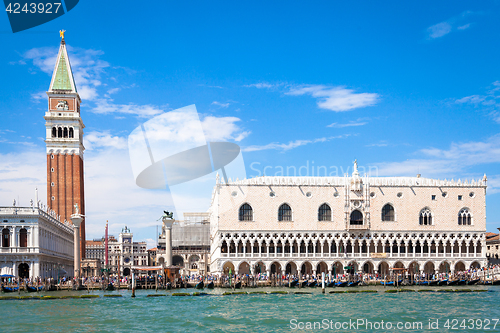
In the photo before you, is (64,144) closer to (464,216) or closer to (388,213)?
Result: (388,213)

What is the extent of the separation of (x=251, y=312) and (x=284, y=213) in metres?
26.9

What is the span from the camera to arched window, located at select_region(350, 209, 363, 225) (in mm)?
56688

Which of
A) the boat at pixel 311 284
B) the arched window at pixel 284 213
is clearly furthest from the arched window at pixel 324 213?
the boat at pixel 311 284

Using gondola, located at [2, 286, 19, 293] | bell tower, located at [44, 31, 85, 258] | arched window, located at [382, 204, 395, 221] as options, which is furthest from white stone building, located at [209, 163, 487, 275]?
bell tower, located at [44, 31, 85, 258]

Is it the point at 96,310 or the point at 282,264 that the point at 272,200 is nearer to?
the point at 282,264

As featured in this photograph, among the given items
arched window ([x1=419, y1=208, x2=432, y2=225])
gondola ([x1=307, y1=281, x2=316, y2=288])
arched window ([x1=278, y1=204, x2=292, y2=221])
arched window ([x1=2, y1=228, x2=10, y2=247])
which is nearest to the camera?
arched window ([x1=2, y1=228, x2=10, y2=247])

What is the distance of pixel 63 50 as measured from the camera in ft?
249

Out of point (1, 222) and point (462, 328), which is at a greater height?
point (1, 222)

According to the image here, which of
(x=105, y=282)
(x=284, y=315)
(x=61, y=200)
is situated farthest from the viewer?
(x=61, y=200)

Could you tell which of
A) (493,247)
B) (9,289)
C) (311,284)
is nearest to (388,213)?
(311,284)

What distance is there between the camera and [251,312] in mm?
29703

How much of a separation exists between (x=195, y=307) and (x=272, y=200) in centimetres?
2474

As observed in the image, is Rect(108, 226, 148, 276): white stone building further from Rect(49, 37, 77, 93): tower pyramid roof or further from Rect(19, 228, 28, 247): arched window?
Rect(19, 228, 28, 247): arched window

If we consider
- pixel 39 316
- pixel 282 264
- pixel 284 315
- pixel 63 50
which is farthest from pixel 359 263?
pixel 63 50
